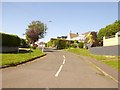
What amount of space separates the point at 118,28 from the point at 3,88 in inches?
3484

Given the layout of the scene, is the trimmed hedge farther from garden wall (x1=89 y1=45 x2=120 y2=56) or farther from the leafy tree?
the leafy tree

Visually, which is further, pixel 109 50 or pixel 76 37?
pixel 76 37

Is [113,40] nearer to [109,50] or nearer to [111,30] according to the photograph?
[109,50]

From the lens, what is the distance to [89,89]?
12125 millimetres

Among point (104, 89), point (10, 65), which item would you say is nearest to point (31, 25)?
point (10, 65)

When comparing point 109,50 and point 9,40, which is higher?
point 9,40

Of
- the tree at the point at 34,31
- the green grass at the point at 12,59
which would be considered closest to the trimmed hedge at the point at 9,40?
the green grass at the point at 12,59

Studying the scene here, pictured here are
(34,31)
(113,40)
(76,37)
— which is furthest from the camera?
(76,37)

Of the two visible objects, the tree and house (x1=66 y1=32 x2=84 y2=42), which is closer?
the tree

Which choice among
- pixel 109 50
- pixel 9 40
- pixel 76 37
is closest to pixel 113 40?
pixel 109 50

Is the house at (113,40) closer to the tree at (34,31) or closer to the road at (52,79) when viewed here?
the road at (52,79)

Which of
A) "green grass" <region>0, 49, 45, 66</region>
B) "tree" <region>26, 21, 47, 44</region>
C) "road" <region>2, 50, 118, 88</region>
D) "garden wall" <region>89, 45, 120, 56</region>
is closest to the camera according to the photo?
"road" <region>2, 50, 118, 88</region>

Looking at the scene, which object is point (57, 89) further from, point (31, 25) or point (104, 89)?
point (31, 25)

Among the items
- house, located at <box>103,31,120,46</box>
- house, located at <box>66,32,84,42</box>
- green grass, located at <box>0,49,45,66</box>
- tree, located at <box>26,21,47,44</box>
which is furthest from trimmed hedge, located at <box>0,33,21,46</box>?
house, located at <box>66,32,84,42</box>
